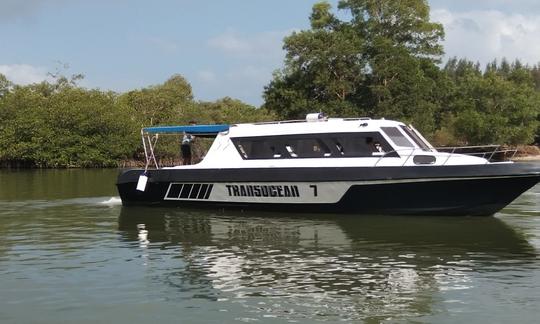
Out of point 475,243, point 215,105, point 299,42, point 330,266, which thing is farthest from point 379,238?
point 215,105

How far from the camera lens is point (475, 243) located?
12.0 meters

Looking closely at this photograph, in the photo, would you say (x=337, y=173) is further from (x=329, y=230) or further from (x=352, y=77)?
(x=352, y=77)

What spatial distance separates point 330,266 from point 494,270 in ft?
8.45

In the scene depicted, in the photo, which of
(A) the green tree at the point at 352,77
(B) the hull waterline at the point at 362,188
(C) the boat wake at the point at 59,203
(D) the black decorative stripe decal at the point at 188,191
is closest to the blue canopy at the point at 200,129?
(B) the hull waterline at the point at 362,188

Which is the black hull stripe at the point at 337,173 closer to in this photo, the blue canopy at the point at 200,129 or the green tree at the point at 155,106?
the blue canopy at the point at 200,129

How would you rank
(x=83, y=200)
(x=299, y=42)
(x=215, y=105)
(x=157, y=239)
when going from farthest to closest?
(x=215, y=105)
(x=299, y=42)
(x=83, y=200)
(x=157, y=239)

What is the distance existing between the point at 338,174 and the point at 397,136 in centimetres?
187

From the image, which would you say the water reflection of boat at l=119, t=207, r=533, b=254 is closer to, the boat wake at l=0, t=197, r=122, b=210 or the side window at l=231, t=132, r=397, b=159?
the side window at l=231, t=132, r=397, b=159

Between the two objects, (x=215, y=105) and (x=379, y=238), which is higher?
(x=215, y=105)

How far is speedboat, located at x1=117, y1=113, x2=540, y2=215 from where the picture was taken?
574 inches

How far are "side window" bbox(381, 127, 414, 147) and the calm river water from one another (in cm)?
192

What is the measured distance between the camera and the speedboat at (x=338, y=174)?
47.8 ft

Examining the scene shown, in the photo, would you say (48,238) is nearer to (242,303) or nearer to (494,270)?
(242,303)

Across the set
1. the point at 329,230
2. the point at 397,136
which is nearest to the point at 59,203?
the point at 329,230
